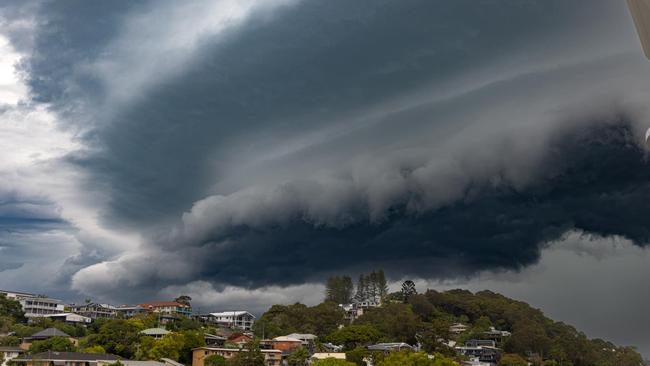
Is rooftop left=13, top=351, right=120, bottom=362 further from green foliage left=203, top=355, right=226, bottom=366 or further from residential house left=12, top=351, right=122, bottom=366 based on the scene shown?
green foliage left=203, top=355, right=226, bottom=366

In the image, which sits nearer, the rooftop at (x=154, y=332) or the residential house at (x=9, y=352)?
the residential house at (x=9, y=352)

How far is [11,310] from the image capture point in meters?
110

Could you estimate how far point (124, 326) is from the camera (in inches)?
3509

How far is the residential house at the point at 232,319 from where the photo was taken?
13861 centimetres

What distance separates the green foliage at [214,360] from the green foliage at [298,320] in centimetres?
3077

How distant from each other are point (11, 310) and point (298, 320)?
5165 centimetres

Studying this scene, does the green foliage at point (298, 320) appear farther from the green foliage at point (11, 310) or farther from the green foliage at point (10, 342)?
the green foliage at point (11, 310)

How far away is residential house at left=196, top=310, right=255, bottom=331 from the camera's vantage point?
13861cm

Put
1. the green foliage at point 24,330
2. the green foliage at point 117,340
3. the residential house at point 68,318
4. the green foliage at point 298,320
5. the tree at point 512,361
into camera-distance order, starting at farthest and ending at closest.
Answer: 1. the green foliage at point 298,320
2. the residential house at point 68,318
3. the tree at point 512,361
4. the green foliage at point 24,330
5. the green foliage at point 117,340

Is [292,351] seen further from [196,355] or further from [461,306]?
[461,306]

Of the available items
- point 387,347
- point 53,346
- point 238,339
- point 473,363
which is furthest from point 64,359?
point 473,363

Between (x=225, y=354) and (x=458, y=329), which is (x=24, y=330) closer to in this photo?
(x=225, y=354)

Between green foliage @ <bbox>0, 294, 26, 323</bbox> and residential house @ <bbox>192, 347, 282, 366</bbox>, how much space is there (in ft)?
130

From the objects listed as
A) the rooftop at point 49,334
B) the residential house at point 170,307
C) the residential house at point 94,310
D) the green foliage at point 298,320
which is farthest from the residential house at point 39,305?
the green foliage at point 298,320
